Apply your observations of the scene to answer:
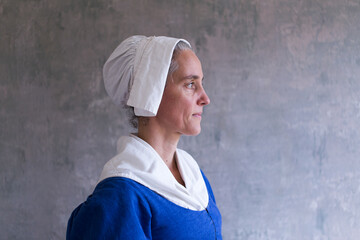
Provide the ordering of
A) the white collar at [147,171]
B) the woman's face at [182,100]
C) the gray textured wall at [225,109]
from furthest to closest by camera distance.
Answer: the gray textured wall at [225,109] < the woman's face at [182,100] < the white collar at [147,171]

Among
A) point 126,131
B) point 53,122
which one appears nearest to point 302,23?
point 126,131

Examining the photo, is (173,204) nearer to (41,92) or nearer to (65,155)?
(65,155)

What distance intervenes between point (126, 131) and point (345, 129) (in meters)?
1.37

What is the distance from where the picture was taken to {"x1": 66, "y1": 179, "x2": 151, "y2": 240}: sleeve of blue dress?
2.72ft

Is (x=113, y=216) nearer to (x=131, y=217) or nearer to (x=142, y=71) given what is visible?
(x=131, y=217)

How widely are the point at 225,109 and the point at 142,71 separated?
1.11m

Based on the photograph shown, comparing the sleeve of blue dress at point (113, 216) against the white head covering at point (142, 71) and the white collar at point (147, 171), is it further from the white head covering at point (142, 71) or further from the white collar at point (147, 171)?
the white head covering at point (142, 71)

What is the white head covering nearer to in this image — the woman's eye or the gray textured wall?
the woman's eye

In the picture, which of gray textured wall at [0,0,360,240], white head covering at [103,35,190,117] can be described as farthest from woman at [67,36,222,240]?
gray textured wall at [0,0,360,240]

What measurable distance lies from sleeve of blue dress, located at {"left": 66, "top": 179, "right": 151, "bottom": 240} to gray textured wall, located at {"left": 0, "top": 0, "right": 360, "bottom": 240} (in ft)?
3.48

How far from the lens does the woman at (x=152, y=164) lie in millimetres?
858

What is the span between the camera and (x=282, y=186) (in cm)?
215

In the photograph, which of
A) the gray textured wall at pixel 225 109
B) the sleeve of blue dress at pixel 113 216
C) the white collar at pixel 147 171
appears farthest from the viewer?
the gray textured wall at pixel 225 109

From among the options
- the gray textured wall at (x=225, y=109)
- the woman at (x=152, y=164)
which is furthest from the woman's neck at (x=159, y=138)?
the gray textured wall at (x=225, y=109)
